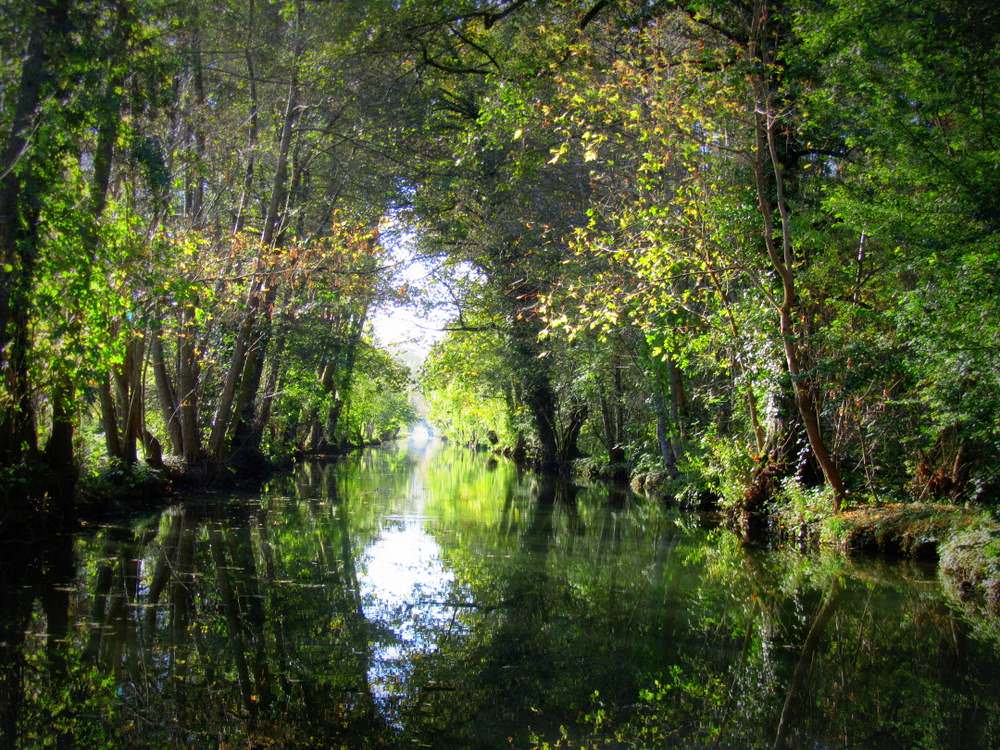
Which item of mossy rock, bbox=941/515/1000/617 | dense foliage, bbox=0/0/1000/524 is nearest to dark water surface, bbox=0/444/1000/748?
mossy rock, bbox=941/515/1000/617

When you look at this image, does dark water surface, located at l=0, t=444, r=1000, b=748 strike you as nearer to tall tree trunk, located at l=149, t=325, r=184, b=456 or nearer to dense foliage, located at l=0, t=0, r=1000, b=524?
dense foliage, located at l=0, t=0, r=1000, b=524

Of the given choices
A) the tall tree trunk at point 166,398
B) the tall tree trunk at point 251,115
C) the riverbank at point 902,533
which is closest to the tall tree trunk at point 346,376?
the tall tree trunk at point 251,115

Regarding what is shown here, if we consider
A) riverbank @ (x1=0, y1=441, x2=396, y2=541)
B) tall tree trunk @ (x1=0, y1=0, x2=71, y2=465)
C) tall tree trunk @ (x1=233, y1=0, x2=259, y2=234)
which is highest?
tall tree trunk @ (x1=233, y1=0, x2=259, y2=234)

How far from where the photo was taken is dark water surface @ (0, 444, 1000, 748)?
4207 mm

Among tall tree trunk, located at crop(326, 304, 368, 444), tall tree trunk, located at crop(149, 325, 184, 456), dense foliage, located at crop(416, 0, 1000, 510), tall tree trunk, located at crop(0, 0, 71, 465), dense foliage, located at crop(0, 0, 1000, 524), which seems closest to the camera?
tall tree trunk, located at crop(0, 0, 71, 465)

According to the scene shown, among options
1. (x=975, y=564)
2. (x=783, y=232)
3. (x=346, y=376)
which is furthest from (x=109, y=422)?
(x=346, y=376)

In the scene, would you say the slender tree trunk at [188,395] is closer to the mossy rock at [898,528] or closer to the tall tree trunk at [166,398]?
the tall tree trunk at [166,398]

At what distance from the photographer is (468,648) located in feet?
18.8

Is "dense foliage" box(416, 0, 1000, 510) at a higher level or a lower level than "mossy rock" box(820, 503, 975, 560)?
higher

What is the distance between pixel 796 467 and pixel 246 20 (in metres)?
12.8

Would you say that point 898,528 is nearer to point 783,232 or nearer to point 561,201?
point 783,232

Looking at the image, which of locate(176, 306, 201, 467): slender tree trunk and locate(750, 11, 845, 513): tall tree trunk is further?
locate(176, 306, 201, 467): slender tree trunk

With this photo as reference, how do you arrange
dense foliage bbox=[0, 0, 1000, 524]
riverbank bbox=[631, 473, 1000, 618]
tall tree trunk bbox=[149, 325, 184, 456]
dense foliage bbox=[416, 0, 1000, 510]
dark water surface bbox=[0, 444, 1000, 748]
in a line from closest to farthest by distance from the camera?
dark water surface bbox=[0, 444, 1000, 748]
dense foliage bbox=[0, 0, 1000, 524]
riverbank bbox=[631, 473, 1000, 618]
dense foliage bbox=[416, 0, 1000, 510]
tall tree trunk bbox=[149, 325, 184, 456]

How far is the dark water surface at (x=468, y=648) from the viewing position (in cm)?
421
